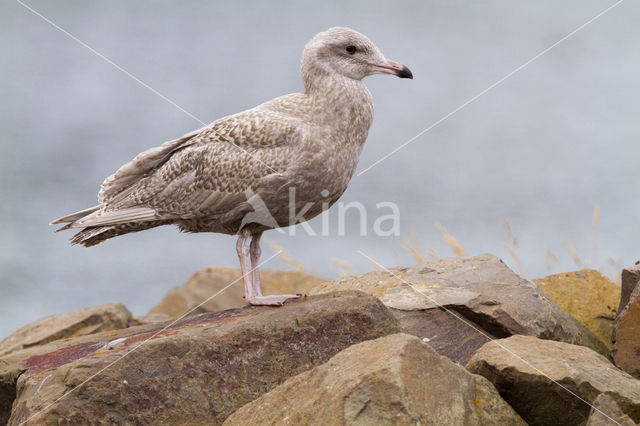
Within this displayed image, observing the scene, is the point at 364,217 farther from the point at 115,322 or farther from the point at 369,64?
the point at 115,322

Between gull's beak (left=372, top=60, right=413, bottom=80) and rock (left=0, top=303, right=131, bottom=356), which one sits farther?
rock (left=0, top=303, right=131, bottom=356)

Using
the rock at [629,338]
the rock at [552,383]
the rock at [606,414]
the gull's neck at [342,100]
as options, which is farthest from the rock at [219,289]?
the rock at [606,414]

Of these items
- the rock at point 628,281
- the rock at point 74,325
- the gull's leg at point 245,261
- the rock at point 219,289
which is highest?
the gull's leg at point 245,261

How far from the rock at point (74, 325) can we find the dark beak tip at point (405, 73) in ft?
18.1

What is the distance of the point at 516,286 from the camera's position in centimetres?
824

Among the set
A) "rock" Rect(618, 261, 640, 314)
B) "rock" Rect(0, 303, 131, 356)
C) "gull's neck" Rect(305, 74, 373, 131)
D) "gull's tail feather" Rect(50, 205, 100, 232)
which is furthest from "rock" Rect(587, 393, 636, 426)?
"rock" Rect(0, 303, 131, 356)

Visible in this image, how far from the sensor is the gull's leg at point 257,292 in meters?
7.04

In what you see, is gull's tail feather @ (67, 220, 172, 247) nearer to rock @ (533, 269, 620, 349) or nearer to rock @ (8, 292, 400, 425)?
rock @ (8, 292, 400, 425)

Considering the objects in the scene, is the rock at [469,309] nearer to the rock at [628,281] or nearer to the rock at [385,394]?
the rock at [628,281]

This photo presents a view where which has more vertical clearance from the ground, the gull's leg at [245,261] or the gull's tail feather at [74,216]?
the gull's tail feather at [74,216]

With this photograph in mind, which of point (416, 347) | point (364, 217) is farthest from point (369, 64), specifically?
point (416, 347)

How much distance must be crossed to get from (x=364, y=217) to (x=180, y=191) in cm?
188

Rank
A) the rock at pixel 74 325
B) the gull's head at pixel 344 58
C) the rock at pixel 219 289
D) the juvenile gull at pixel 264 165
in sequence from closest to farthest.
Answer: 1. the juvenile gull at pixel 264 165
2. the gull's head at pixel 344 58
3. the rock at pixel 74 325
4. the rock at pixel 219 289

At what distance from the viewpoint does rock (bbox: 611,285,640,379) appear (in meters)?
7.30
